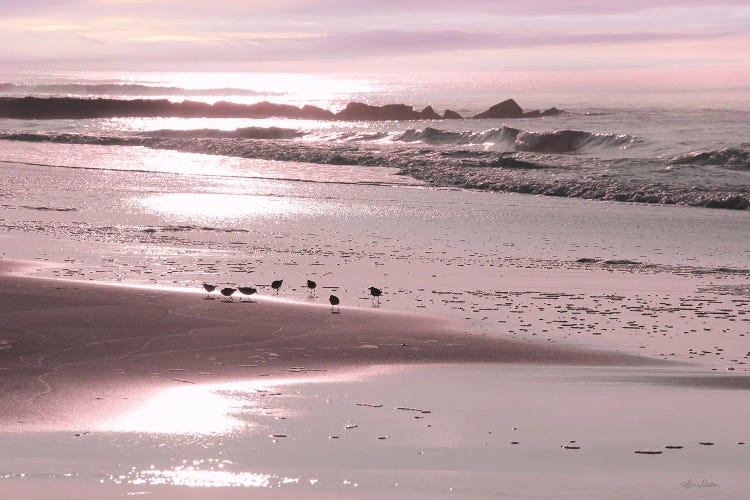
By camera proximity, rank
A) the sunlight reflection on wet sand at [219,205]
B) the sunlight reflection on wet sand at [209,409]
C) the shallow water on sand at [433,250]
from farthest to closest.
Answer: the sunlight reflection on wet sand at [219,205] < the shallow water on sand at [433,250] < the sunlight reflection on wet sand at [209,409]

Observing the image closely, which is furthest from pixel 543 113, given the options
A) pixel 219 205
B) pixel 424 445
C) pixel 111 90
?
pixel 111 90

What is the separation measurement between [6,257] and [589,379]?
9.29m

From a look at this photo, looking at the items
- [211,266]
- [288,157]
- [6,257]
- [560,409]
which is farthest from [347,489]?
[288,157]

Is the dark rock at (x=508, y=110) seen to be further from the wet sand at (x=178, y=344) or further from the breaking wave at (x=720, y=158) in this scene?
the wet sand at (x=178, y=344)

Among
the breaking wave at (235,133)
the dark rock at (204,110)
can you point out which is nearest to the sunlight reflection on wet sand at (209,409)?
the breaking wave at (235,133)

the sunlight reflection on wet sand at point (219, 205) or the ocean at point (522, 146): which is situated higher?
the ocean at point (522, 146)

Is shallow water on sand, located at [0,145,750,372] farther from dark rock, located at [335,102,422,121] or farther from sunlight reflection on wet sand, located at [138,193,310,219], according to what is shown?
dark rock, located at [335,102,422,121]

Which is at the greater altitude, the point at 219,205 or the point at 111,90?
the point at 111,90

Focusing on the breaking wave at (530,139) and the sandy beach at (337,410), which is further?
the breaking wave at (530,139)

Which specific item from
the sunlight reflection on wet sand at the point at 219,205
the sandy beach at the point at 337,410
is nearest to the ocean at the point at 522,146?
the sunlight reflection on wet sand at the point at 219,205

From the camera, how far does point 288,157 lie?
36.0 m

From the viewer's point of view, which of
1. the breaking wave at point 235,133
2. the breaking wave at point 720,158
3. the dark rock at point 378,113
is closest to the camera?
the breaking wave at point 720,158

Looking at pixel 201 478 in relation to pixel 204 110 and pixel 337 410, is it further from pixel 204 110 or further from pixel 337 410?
pixel 204 110
